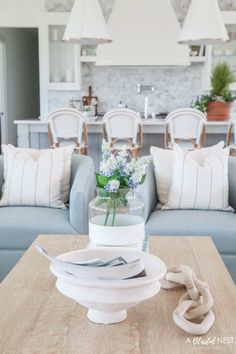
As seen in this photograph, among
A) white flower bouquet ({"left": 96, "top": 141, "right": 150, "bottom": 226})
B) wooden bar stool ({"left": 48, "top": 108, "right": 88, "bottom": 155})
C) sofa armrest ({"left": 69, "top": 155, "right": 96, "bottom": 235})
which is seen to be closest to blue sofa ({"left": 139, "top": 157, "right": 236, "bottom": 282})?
sofa armrest ({"left": 69, "top": 155, "right": 96, "bottom": 235})

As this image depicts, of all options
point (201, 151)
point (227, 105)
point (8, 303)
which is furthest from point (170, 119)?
point (8, 303)

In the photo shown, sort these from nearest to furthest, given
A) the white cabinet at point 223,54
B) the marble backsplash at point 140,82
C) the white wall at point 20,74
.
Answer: the white cabinet at point 223,54 → the marble backsplash at point 140,82 → the white wall at point 20,74

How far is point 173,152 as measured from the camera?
320 centimetres

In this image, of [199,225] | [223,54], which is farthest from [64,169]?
[223,54]

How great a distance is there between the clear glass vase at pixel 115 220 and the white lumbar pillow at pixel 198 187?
4.13 feet

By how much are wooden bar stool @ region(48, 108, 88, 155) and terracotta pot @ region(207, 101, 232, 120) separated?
144 cm

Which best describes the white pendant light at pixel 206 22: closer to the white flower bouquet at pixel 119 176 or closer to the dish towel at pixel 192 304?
the white flower bouquet at pixel 119 176

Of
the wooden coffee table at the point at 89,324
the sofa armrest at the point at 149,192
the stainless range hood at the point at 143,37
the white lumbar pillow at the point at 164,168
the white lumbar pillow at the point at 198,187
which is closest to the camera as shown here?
the wooden coffee table at the point at 89,324

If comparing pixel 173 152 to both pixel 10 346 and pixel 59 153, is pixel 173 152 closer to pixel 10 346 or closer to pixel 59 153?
pixel 59 153

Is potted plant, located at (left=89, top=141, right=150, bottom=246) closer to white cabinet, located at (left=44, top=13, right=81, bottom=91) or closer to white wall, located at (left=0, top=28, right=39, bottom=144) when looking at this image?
white cabinet, located at (left=44, top=13, right=81, bottom=91)

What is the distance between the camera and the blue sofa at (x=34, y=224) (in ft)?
9.08

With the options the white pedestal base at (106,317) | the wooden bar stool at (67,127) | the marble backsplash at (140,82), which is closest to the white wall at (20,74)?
the marble backsplash at (140,82)

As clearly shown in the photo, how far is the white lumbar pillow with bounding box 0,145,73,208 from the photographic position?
310 cm

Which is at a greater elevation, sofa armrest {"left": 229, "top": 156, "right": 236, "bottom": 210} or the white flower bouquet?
the white flower bouquet
